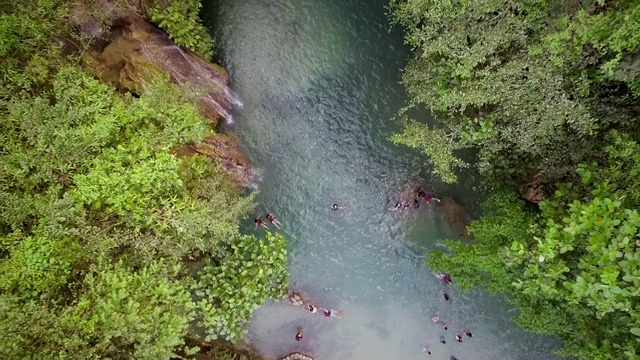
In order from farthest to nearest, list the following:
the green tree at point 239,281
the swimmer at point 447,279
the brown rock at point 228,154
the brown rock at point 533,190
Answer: the swimmer at point 447,279 → the brown rock at point 228,154 → the brown rock at point 533,190 → the green tree at point 239,281

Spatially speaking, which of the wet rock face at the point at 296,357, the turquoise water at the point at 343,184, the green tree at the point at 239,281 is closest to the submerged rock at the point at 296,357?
the wet rock face at the point at 296,357

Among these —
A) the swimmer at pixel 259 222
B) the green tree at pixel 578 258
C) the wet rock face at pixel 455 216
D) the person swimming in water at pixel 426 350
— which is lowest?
the person swimming in water at pixel 426 350

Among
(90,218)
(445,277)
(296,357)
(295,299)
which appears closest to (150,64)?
(90,218)

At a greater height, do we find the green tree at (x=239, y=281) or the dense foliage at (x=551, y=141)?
the dense foliage at (x=551, y=141)

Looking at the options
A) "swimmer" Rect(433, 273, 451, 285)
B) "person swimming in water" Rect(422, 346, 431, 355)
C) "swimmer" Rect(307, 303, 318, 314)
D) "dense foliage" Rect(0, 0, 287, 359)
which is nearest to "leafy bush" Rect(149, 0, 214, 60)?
"dense foliage" Rect(0, 0, 287, 359)

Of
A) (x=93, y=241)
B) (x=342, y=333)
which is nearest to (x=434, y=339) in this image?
(x=342, y=333)

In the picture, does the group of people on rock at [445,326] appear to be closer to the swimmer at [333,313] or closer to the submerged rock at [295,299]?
the swimmer at [333,313]

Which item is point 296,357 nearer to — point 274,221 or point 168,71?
point 274,221

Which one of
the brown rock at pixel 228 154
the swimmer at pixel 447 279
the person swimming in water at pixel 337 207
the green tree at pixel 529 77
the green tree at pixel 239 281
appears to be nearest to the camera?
the green tree at pixel 529 77
